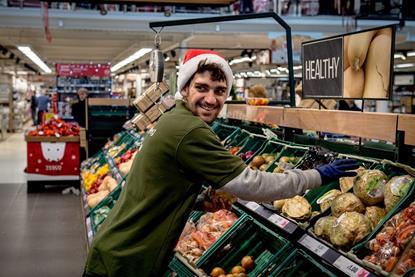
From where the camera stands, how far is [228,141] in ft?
14.1

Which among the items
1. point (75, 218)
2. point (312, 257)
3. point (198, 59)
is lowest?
point (75, 218)

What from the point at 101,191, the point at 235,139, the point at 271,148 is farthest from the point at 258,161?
the point at 101,191

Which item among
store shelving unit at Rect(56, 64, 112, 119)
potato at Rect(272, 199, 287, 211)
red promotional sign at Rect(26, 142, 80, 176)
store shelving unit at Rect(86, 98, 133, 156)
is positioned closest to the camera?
potato at Rect(272, 199, 287, 211)

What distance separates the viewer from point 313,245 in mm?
2293

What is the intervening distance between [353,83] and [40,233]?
4798mm

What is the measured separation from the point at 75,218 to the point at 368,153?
5337mm

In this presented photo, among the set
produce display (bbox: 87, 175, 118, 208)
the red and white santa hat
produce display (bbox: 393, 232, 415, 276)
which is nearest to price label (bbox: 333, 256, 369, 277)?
produce display (bbox: 393, 232, 415, 276)

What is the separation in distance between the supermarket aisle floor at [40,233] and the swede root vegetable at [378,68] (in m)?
3.45

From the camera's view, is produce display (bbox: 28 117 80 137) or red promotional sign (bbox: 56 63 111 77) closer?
produce display (bbox: 28 117 80 137)

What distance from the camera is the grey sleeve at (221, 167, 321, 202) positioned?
6.49ft

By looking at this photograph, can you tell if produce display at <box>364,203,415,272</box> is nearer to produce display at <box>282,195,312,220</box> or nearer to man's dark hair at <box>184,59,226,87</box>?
produce display at <box>282,195,312,220</box>

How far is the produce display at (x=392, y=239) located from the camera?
76.2 inches

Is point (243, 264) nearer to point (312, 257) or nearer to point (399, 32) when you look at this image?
point (312, 257)

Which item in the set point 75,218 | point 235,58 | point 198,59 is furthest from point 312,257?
point 235,58
